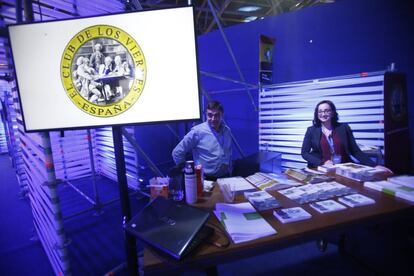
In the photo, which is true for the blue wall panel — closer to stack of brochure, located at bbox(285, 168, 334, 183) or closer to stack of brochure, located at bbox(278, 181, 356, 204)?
stack of brochure, located at bbox(285, 168, 334, 183)

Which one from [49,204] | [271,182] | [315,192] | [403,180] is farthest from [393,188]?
[49,204]

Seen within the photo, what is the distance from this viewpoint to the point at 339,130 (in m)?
2.51

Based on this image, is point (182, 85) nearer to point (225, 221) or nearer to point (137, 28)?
point (137, 28)

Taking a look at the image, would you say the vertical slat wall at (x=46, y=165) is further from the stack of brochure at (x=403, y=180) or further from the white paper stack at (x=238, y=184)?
the stack of brochure at (x=403, y=180)

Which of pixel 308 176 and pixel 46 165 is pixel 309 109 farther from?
pixel 46 165

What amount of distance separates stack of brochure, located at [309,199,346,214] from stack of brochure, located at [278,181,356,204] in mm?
52

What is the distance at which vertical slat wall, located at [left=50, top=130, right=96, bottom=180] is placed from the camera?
414cm

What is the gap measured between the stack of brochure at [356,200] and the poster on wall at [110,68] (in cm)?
98

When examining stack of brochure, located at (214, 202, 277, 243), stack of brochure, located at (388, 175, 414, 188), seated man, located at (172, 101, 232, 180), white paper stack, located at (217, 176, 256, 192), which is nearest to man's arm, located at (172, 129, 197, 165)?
seated man, located at (172, 101, 232, 180)

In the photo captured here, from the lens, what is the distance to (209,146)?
2449 mm

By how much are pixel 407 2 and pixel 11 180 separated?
813 centimetres

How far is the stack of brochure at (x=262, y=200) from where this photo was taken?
1.21 meters

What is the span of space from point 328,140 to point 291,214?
179 centimetres

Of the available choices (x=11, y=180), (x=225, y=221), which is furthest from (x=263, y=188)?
(x=11, y=180)
